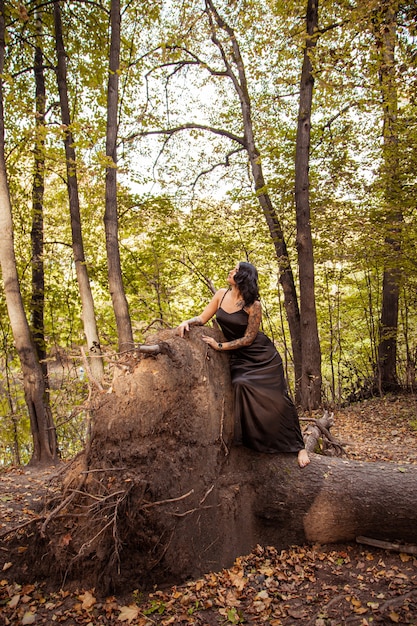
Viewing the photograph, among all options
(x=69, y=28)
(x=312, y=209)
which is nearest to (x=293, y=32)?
(x=312, y=209)

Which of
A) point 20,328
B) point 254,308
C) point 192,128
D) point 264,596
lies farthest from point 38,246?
point 264,596

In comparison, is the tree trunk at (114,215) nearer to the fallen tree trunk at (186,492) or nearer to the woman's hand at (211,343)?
the fallen tree trunk at (186,492)

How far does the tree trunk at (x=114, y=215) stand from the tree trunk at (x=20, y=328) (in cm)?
158

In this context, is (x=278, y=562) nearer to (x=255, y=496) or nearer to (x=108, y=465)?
(x=255, y=496)

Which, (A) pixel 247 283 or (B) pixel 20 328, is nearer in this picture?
(A) pixel 247 283

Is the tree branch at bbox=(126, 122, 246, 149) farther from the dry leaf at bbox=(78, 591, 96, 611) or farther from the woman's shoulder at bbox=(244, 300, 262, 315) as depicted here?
the dry leaf at bbox=(78, 591, 96, 611)

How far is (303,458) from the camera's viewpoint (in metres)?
4.19

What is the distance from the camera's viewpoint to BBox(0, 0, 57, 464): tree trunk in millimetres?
6676

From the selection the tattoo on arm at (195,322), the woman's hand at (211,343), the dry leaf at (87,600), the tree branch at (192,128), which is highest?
the tree branch at (192,128)

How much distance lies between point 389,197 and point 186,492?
7.78 m

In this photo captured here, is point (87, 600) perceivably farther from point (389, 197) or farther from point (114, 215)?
point (389, 197)

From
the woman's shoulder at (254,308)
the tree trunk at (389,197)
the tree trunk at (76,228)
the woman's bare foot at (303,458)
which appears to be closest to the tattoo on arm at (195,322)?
the woman's shoulder at (254,308)

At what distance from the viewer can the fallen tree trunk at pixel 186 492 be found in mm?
3541

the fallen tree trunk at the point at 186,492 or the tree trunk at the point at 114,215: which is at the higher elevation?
the tree trunk at the point at 114,215
